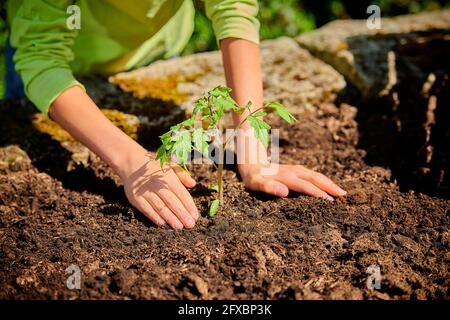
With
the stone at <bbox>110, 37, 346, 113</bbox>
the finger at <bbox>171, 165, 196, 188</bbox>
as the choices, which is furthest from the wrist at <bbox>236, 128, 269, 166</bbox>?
the stone at <bbox>110, 37, 346, 113</bbox>

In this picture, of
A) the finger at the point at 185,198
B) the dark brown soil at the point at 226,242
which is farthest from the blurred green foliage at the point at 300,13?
the finger at the point at 185,198

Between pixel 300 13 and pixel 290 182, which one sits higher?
pixel 300 13

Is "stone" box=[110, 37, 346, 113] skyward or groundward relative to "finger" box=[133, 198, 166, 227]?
skyward

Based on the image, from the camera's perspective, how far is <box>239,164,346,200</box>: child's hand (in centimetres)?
216

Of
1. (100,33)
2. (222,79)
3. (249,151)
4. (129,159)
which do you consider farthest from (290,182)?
(100,33)

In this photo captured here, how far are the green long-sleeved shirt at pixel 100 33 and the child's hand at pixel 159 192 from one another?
1.79ft

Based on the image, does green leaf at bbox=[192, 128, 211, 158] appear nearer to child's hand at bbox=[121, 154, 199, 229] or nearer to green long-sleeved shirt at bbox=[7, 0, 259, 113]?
child's hand at bbox=[121, 154, 199, 229]

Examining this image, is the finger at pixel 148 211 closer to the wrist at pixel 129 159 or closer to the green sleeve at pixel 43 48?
the wrist at pixel 129 159

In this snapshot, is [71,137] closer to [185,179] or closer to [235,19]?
[185,179]

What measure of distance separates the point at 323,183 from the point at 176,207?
0.68 meters

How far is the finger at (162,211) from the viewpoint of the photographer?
6.49 feet

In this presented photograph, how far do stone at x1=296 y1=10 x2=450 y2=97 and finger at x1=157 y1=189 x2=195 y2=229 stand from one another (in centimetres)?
173

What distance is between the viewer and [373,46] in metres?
3.57
